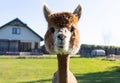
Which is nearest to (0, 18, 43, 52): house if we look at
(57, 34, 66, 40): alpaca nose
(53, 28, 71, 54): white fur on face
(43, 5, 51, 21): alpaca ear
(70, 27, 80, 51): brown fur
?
(43, 5, 51, 21): alpaca ear

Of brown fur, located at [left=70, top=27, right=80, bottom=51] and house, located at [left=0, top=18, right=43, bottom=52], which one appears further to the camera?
house, located at [left=0, top=18, right=43, bottom=52]

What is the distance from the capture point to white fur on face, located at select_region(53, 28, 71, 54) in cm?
481

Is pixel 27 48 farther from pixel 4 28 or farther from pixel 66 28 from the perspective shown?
pixel 66 28

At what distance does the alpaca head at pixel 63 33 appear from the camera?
Result: 4.87 m

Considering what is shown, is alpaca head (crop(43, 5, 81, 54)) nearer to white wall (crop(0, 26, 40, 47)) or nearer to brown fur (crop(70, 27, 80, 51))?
brown fur (crop(70, 27, 80, 51))

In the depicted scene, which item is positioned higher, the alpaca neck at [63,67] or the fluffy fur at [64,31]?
the fluffy fur at [64,31]

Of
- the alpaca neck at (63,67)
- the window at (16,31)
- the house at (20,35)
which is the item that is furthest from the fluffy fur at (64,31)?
the window at (16,31)

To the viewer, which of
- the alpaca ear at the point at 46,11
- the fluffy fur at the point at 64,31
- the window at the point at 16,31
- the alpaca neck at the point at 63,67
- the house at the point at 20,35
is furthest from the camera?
the window at the point at 16,31

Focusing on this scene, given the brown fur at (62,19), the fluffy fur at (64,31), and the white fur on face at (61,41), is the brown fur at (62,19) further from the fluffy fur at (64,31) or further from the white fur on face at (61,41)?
the white fur on face at (61,41)

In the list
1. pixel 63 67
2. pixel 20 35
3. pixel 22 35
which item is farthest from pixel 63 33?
pixel 22 35

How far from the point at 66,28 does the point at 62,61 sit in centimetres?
54

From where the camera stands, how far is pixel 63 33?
16.1 ft

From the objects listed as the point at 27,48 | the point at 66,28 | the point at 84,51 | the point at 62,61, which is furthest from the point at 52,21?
the point at 27,48

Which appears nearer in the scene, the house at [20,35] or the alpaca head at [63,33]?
the alpaca head at [63,33]
